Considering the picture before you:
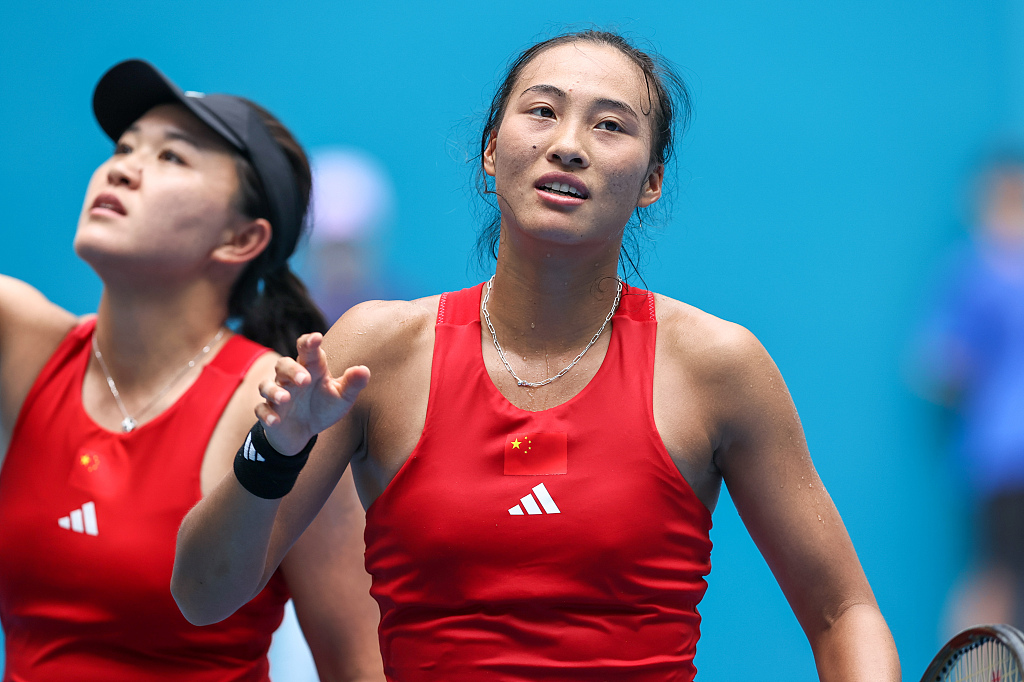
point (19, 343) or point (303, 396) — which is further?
point (19, 343)

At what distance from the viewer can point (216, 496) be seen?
1.50 m

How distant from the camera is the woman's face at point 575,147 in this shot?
1562mm

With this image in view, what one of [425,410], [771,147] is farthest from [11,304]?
[771,147]

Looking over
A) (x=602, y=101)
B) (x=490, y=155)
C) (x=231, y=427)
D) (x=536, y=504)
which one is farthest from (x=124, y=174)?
(x=536, y=504)

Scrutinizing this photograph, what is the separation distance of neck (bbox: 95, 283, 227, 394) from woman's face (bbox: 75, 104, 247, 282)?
0.18 feet

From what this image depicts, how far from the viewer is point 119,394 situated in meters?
2.08

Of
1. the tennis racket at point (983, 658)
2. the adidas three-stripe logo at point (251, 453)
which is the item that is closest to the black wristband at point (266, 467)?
the adidas three-stripe logo at point (251, 453)

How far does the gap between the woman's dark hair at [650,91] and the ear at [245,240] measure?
1.94ft

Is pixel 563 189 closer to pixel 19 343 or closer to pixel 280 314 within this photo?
pixel 280 314

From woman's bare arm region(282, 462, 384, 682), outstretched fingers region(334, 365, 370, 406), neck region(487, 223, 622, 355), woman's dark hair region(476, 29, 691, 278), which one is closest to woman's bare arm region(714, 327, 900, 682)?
neck region(487, 223, 622, 355)

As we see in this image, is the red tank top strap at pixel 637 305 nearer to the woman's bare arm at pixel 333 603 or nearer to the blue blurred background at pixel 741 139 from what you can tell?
the woman's bare arm at pixel 333 603

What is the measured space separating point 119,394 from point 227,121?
1.92 feet

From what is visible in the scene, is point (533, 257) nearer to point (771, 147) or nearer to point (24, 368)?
point (24, 368)

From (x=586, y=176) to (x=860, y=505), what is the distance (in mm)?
2763
